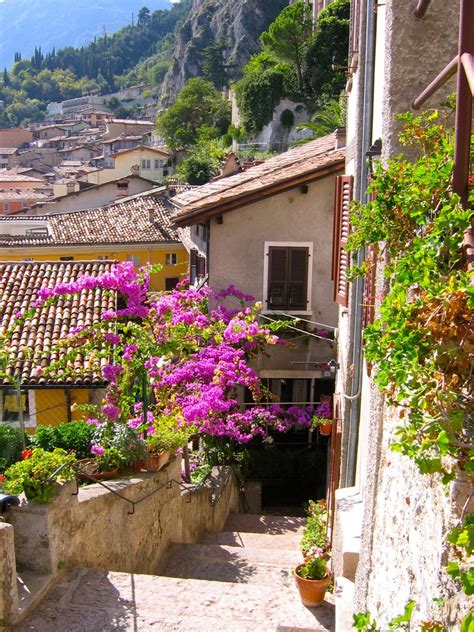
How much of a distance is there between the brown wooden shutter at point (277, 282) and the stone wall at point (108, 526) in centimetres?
490

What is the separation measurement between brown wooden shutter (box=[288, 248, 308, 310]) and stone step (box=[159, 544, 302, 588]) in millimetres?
5781

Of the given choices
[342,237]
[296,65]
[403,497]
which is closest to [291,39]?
[296,65]

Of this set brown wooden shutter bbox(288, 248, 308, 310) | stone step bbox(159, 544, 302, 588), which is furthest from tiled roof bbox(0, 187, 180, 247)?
stone step bbox(159, 544, 302, 588)

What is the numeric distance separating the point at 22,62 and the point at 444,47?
215 m

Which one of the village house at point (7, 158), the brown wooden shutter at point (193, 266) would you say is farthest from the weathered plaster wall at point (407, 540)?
the village house at point (7, 158)

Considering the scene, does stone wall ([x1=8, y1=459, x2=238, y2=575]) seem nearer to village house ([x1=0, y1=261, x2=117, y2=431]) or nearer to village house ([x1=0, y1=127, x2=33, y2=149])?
village house ([x1=0, y1=261, x2=117, y2=431])

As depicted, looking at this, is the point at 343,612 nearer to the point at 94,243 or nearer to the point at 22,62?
the point at 94,243

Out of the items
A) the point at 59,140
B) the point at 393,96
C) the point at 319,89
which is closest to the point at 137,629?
the point at 393,96

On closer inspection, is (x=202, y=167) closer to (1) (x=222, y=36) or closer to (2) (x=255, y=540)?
(2) (x=255, y=540)

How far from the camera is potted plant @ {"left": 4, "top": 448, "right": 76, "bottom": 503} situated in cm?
605

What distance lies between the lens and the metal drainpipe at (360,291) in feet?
23.5

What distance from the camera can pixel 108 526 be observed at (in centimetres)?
719

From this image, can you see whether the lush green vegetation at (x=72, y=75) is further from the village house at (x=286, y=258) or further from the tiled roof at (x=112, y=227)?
the village house at (x=286, y=258)

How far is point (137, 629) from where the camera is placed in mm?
5656
